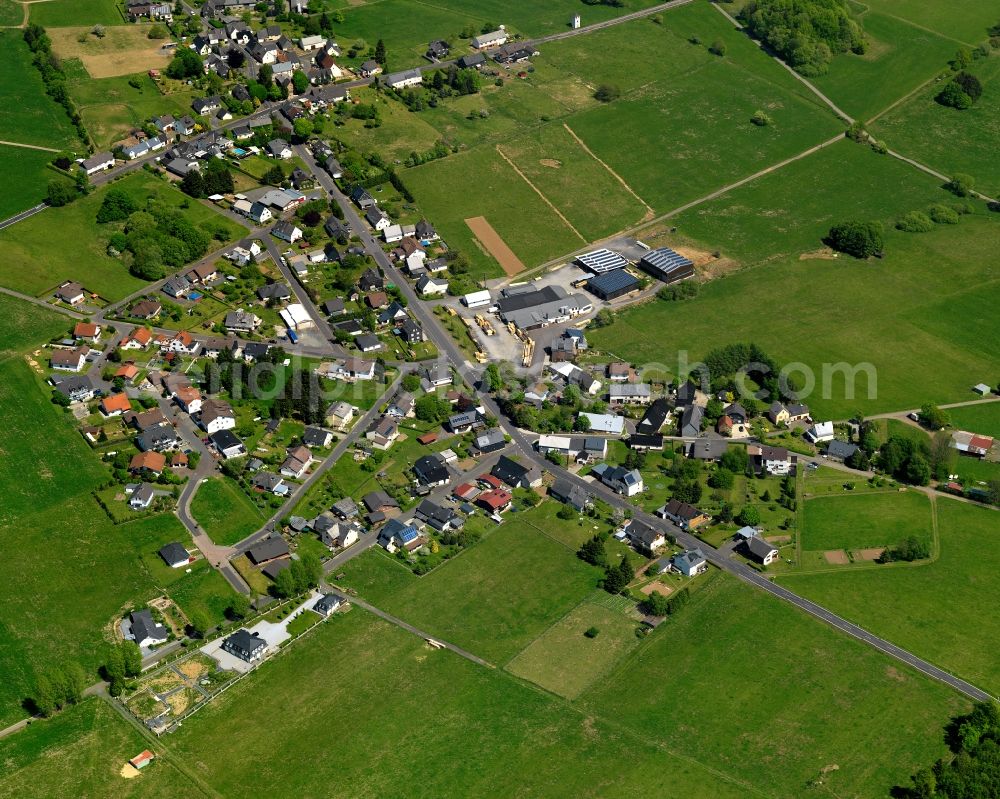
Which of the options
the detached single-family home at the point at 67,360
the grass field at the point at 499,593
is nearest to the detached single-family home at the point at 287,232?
the detached single-family home at the point at 67,360

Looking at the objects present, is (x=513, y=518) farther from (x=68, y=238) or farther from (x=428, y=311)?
(x=68, y=238)

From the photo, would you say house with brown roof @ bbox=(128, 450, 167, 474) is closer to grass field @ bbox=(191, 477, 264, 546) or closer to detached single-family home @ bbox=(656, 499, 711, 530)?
grass field @ bbox=(191, 477, 264, 546)

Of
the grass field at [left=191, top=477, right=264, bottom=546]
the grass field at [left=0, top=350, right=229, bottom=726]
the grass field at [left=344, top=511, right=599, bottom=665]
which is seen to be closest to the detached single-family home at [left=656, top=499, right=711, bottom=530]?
the grass field at [left=344, top=511, right=599, bottom=665]

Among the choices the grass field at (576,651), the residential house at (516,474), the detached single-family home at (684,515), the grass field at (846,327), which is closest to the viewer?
the grass field at (576,651)

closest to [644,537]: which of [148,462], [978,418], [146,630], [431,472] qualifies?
[431,472]

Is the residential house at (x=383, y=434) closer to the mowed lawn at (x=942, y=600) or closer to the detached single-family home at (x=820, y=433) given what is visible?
the mowed lawn at (x=942, y=600)
